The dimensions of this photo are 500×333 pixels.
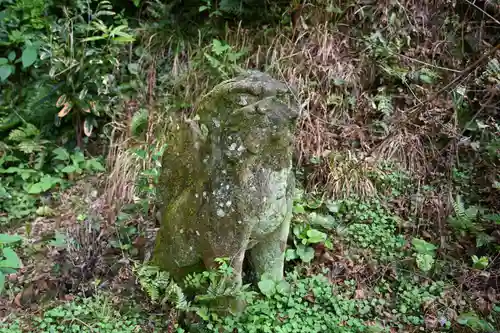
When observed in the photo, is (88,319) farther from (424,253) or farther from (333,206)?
(424,253)

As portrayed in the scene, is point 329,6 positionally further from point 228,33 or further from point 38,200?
point 38,200

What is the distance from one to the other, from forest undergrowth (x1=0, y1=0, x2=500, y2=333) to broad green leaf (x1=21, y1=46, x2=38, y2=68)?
0.5 inches

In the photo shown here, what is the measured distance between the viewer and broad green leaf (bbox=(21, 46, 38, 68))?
4082 millimetres

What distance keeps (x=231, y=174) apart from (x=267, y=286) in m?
0.78

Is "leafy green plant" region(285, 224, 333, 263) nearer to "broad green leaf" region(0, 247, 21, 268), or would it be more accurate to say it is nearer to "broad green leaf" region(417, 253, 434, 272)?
"broad green leaf" region(417, 253, 434, 272)

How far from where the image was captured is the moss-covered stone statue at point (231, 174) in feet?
7.75

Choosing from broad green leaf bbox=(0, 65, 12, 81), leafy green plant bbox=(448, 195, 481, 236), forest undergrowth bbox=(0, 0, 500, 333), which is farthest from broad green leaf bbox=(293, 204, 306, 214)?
broad green leaf bbox=(0, 65, 12, 81)

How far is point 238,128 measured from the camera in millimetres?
2357

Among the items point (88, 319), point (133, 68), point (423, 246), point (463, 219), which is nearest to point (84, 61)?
point (133, 68)

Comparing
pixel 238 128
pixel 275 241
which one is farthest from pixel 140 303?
pixel 238 128

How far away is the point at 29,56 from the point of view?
4.10 metres

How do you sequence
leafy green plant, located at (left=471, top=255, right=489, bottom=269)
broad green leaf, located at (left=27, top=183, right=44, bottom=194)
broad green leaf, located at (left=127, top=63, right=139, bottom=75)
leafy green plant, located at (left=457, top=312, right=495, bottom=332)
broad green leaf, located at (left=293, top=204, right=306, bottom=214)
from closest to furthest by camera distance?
leafy green plant, located at (left=457, top=312, right=495, bottom=332), leafy green plant, located at (left=471, top=255, right=489, bottom=269), broad green leaf, located at (left=293, top=204, right=306, bottom=214), broad green leaf, located at (left=27, top=183, right=44, bottom=194), broad green leaf, located at (left=127, top=63, right=139, bottom=75)

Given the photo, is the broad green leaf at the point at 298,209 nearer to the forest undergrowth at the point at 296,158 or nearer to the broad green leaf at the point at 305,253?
the forest undergrowth at the point at 296,158

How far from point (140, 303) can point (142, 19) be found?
3.06 metres
